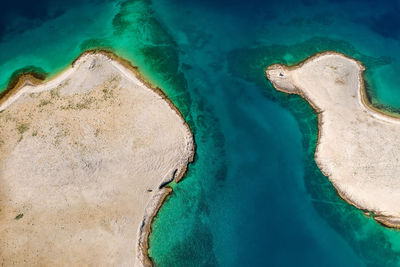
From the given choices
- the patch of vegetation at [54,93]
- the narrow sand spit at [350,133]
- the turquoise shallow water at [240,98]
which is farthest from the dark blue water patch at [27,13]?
the narrow sand spit at [350,133]

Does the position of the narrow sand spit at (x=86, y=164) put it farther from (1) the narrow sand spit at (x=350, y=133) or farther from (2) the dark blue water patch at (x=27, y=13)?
(1) the narrow sand spit at (x=350, y=133)

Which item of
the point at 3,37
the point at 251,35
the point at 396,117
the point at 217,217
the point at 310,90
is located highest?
the point at 3,37

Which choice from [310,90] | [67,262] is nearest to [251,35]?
[310,90]

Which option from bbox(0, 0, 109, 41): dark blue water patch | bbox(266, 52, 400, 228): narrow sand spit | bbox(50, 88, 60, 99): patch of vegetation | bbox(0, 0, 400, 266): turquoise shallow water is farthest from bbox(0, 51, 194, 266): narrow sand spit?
bbox(266, 52, 400, 228): narrow sand spit

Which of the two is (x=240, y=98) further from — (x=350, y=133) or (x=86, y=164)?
(x=86, y=164)

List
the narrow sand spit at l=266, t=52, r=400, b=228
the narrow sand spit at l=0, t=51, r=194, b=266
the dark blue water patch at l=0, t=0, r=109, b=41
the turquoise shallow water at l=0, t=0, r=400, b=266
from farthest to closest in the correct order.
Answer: the dark blue water patch at l=0, t=0, r=109, b=41 < the narrow sand spit at l=266, t=52, r=400, b=228 < the turquoise shallow water at l=0, t=0, r=400, b=266 < the narrow sand spit at l=0, t=51, r=194, b=266

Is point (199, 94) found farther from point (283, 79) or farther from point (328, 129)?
point (328, 129)

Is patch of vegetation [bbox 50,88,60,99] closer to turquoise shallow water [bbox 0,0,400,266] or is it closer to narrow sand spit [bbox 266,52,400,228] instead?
turquoise shallow water [bbox 0,0,400,266]
